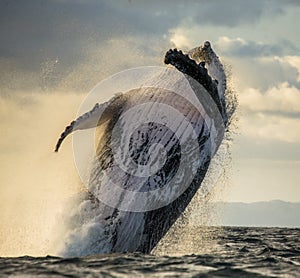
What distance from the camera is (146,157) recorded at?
7.33m

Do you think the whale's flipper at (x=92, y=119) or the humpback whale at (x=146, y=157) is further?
the whale's flipper at (x=92, y=119)

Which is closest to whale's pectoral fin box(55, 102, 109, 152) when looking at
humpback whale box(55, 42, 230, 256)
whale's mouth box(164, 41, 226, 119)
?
humpback whale box(55, 42, 230, 256)

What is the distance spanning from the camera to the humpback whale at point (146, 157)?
23.6 ft

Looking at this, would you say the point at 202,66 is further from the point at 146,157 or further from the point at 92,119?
the point at 92,119

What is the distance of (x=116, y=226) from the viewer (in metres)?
7.14

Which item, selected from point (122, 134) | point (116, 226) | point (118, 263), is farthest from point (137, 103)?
point (118, 263)

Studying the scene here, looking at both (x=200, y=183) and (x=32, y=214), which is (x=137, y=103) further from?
(x=32, y=214)

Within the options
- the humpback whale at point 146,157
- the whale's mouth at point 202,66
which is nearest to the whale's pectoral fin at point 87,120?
the humpback whale at point 146,157

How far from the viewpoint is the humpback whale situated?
284 inches

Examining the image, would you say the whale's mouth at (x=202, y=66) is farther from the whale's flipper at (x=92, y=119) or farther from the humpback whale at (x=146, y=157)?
the whale's flipper at (x=92, y=119)

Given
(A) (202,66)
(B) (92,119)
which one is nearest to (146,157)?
(B) (92,119)

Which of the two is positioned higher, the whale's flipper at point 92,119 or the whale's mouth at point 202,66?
the whale's mouth at point 202,66

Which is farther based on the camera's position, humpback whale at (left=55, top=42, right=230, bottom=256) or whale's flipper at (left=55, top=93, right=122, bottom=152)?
whale's flipper at (left=55, top=93, right=122, bottom=152)

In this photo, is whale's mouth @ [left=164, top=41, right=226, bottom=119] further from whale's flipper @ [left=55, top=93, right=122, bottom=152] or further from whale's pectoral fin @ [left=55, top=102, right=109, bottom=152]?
whale's pectoral fin @ [left=55, top=102, right=109, bottom=152]
